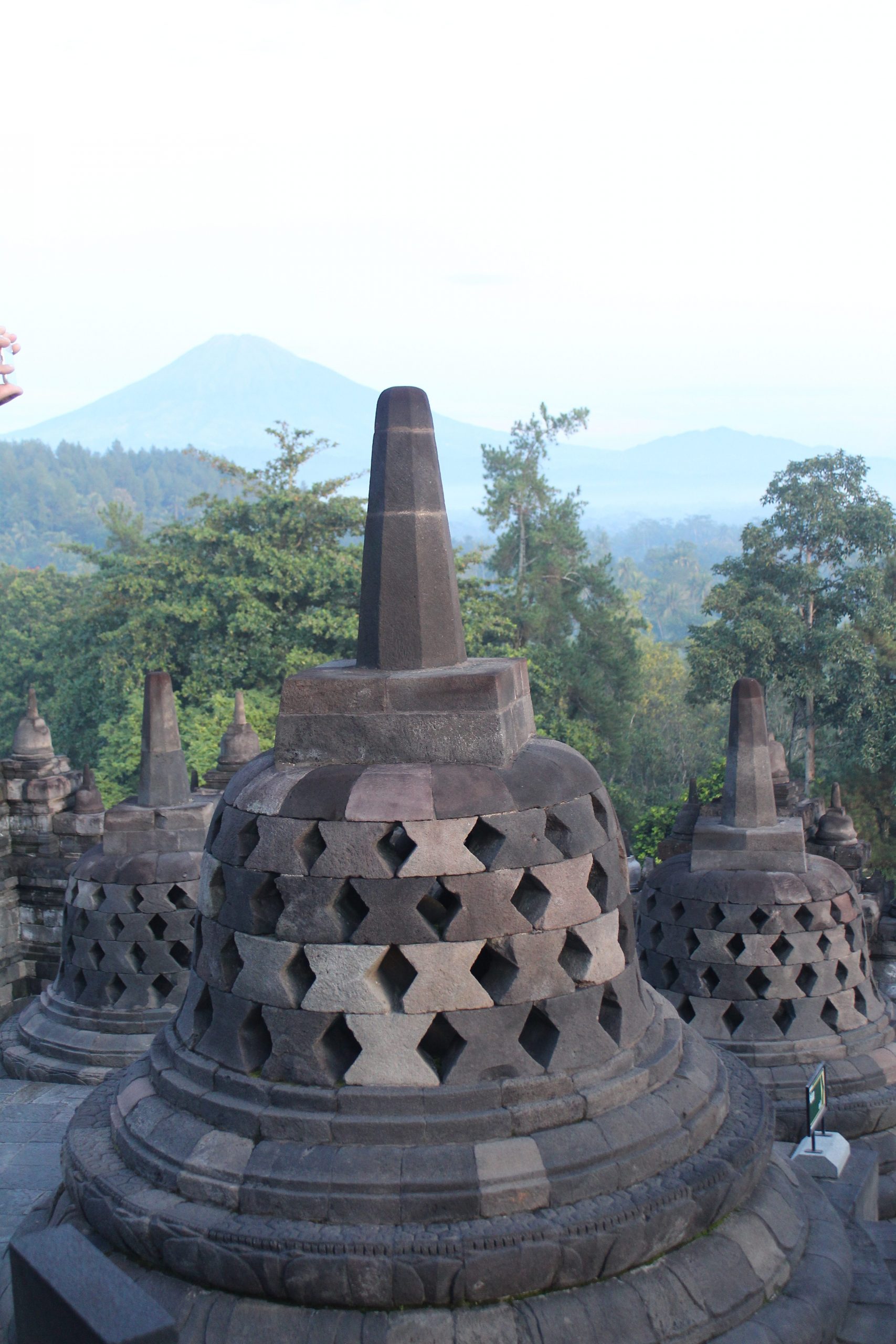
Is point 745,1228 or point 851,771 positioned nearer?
point 745,1228

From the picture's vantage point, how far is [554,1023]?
468 centimetres

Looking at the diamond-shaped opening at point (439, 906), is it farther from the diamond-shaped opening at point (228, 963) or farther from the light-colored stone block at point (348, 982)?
the diamond-shaped opening at point (228, 963)

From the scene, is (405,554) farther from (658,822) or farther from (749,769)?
(658,822)

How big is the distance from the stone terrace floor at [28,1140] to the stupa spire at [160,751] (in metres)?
2.62

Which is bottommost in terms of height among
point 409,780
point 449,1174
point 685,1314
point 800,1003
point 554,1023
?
point 800,1003

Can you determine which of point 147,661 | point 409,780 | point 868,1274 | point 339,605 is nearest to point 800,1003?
point 868,1274

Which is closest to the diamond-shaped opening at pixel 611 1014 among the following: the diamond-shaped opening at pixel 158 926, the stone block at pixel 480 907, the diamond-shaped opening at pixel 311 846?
the stone block at pixel 480 907

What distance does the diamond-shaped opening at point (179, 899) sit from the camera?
946 centimetres

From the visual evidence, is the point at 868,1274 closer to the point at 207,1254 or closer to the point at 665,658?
the point at 207,1254

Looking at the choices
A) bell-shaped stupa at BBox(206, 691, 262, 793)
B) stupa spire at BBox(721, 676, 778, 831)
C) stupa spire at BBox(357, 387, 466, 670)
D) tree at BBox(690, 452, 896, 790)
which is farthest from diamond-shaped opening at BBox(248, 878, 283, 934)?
tree at BBox(690, 452, 896, 790)

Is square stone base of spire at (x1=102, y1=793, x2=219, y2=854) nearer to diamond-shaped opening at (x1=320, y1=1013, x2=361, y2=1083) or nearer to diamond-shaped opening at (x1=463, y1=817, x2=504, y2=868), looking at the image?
diamond-shaped opening at (x1=320, y1=1013, x2=361, y2=1083)

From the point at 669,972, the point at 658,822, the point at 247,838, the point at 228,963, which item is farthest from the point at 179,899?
the point at 658,822

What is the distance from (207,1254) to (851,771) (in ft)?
87.1

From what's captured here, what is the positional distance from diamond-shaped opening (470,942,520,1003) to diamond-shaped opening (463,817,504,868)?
0.38 m
